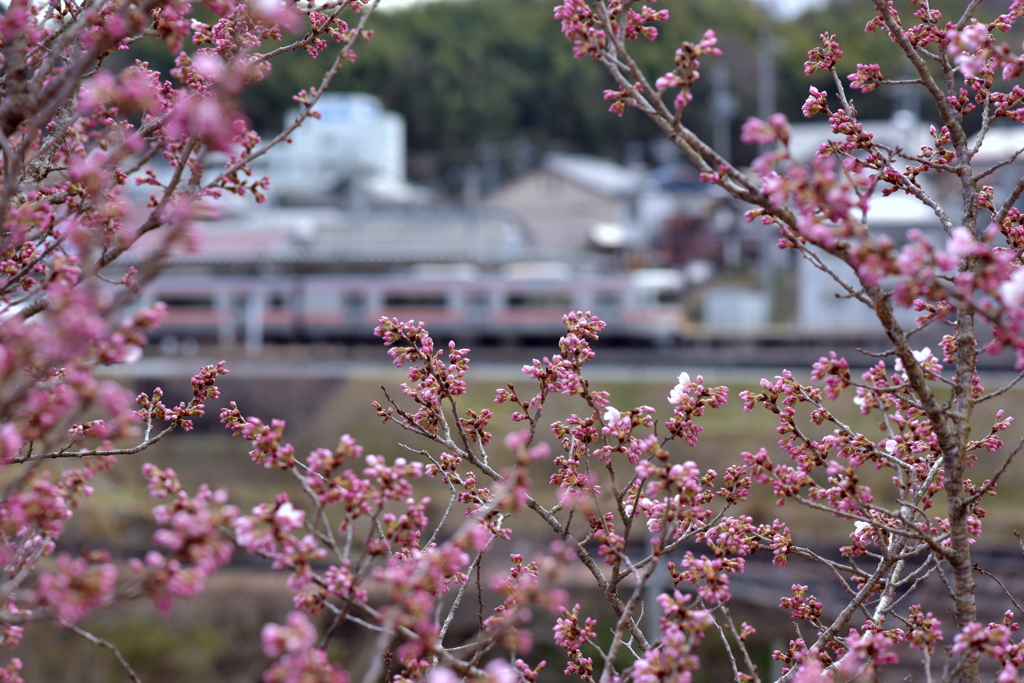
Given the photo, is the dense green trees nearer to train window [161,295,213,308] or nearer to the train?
train window [161,295,213,308]

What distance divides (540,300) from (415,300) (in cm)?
384

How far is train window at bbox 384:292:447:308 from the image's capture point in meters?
24.2

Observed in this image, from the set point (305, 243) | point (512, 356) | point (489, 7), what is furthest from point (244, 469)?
point (489, 7)

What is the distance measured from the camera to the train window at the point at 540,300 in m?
23.5

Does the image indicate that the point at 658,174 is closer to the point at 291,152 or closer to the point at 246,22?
the point at 291,152

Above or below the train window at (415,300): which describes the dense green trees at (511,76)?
above

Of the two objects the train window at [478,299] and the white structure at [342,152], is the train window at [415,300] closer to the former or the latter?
the train window at [478,299]

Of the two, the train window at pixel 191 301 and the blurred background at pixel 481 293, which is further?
the train window at pixel 191 301

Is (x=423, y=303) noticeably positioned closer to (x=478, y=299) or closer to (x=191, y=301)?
(x=478, y=299)

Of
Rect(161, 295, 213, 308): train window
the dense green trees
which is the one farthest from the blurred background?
the dense green trees

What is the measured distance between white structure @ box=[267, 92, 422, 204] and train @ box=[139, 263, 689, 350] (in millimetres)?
20720

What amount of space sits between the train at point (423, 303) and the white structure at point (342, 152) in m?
20.7

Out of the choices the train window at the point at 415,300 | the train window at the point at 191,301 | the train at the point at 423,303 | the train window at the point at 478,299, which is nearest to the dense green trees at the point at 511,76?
the train window at the point at 191,301

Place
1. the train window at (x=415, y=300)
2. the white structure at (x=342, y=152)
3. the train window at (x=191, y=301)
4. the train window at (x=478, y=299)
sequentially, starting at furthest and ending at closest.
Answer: the white structure at (x=342, y=152)
the train window at (x=191, y=301)
the train window at (x=415, y=300)
the train window at (x=478, y=299)
